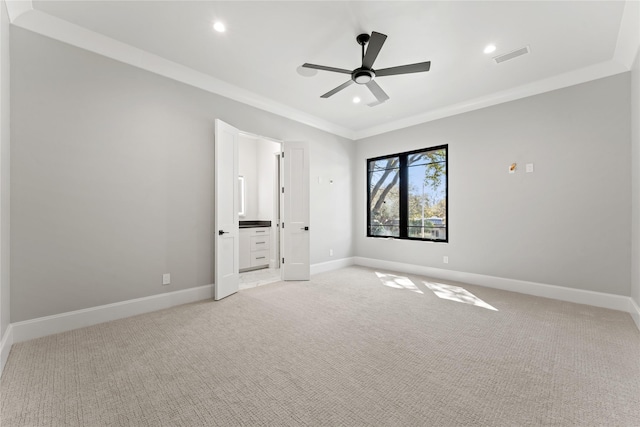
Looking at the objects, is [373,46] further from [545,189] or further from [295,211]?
[545,189]

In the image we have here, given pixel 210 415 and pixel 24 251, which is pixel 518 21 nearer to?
pixel 210 415

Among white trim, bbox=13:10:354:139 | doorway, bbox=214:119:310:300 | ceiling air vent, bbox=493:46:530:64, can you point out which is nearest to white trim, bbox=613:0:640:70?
ceiling air vent, bbox=493:46:530:64

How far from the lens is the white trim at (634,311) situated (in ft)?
9.09

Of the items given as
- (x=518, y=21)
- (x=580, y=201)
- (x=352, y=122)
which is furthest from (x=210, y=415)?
(x=352, y=122)

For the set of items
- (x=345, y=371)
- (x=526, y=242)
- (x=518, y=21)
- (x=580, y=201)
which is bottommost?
(x=345, y=371)

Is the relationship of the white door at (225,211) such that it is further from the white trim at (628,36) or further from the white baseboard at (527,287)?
the white trim at (628,36)

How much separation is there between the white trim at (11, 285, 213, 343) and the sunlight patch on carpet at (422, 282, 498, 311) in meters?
3.40

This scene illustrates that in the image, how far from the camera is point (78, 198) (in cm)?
279

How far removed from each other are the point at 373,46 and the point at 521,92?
2957mm

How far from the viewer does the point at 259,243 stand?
590 centimetres

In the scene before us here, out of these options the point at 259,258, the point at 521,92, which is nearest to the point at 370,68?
the point at 521,92

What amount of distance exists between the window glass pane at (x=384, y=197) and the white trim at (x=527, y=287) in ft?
2.58

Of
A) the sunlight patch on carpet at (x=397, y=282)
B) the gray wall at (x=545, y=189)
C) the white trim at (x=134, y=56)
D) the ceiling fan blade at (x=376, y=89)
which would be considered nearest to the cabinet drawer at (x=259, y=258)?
the sunlight patch on carpet at (x=397, y=282)

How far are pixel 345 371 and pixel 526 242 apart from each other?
3580 millimetres
